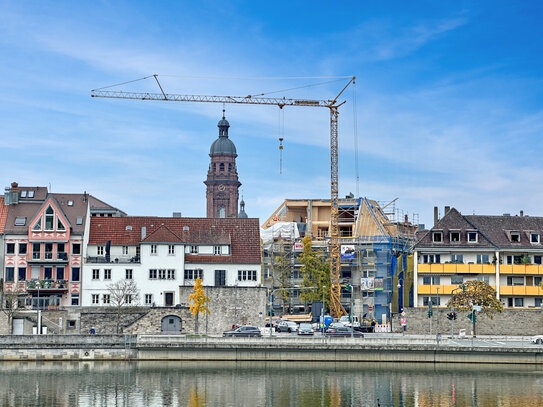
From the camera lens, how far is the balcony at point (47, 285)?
10594cm

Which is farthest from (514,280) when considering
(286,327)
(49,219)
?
(49,219)

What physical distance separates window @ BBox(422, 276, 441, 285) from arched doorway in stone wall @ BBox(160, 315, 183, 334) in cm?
2798

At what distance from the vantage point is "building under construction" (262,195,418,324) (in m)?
122

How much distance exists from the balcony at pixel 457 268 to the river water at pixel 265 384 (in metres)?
19.6

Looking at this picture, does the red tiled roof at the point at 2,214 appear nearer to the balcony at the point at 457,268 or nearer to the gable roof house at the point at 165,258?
the gable roof house at the point at 165,258

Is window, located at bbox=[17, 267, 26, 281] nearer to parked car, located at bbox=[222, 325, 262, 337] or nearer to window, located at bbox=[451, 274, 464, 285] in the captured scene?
parked car, located at bbox=[222, 325, 262, 337]

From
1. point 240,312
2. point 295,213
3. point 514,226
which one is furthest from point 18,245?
point 514,226

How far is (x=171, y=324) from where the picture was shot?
9994 cm

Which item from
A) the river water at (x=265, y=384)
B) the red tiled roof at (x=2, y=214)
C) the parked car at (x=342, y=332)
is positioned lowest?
the river water at (x=265, y=384)

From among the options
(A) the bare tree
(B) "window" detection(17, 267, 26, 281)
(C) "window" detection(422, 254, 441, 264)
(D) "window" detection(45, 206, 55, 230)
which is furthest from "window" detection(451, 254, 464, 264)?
(B) "window" detection(17, 267, 26, 281)

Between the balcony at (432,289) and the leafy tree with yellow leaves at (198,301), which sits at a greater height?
the balcony at (432,289)

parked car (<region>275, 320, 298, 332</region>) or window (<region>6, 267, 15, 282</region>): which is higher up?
window (<region>6, 267, 15, 282</region>)

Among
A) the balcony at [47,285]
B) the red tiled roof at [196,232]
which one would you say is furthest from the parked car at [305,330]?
the balcony at [47,285]

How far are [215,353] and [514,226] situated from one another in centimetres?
4146
